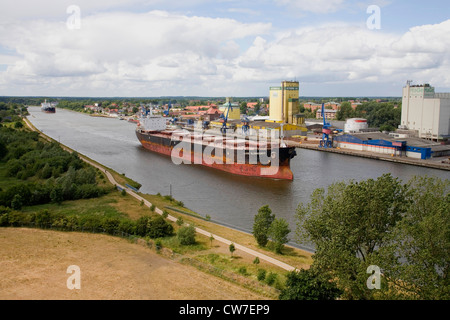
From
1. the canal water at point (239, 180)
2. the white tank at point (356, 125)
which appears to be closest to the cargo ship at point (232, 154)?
the canal water at point (239, 180)

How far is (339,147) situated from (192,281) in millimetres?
31231

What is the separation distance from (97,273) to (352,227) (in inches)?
276

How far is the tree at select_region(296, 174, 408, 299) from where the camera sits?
8523 millimetres

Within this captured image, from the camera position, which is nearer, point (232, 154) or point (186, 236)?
point (186, 236)

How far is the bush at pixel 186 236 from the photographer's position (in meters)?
12.9

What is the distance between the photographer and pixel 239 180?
25891mm

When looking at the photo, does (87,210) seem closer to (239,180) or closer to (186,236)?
(186,236)

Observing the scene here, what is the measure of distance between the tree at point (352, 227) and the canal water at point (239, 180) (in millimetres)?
4760

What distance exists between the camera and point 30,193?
18438mm

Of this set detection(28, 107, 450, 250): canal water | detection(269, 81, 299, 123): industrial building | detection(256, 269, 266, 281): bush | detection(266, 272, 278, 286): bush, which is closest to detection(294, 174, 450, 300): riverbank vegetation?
detection(266, 272, 278, 286): bush

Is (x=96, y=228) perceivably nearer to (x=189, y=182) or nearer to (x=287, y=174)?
(x=189, y=182)

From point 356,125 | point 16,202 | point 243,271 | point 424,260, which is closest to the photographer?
point 424,260

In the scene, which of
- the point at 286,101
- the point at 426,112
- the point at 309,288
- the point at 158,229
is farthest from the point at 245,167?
the point at 286,101

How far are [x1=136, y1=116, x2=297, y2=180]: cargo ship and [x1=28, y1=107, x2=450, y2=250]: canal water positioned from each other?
0.72 m
